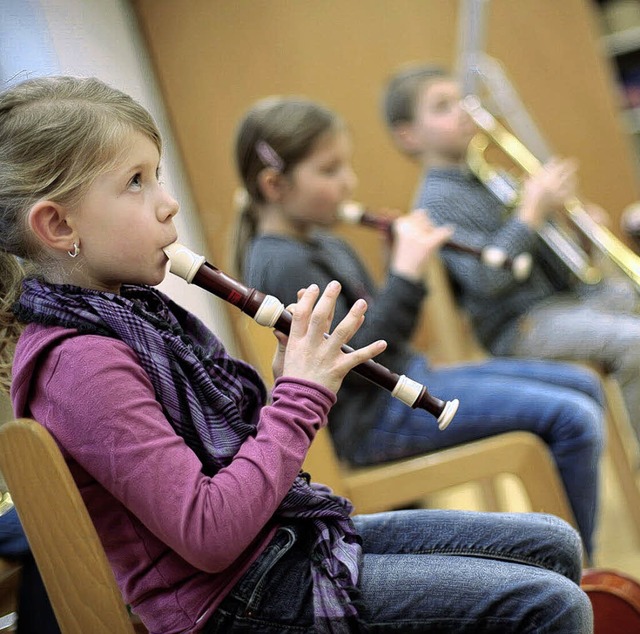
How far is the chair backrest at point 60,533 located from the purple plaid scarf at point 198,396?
0.09 metres

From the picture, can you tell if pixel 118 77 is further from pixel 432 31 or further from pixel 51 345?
pixel 432 31

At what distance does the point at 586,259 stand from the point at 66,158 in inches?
52.2

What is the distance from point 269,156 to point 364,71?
1.64 m

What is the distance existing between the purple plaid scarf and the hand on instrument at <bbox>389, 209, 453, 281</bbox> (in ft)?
1.95

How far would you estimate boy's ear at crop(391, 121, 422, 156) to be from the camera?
192cm

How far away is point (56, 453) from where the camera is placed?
655 millimetres

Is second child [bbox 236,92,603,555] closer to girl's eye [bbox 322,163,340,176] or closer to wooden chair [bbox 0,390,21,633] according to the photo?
girl's eye [bbox 322,163,340,176]

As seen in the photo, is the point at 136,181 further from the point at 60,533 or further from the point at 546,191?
the point at 546,191

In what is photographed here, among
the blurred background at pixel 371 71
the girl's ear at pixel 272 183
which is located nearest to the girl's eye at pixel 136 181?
the girl's ear at pixel 272 183

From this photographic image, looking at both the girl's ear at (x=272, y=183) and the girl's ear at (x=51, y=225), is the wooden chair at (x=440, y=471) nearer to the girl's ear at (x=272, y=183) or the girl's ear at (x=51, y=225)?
the girl's ear at (x=272, y=183)

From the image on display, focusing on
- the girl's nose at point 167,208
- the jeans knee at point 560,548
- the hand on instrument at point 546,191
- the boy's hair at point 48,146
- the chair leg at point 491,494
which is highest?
the boy's hair at point 48,146

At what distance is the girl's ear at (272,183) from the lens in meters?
1.37

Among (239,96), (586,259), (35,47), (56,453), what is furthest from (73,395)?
(239,96)

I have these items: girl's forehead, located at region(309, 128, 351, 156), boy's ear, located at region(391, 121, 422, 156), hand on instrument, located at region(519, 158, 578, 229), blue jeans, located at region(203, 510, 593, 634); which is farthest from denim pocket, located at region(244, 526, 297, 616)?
boy's ear, located at region(391, 121, 422, 156)
